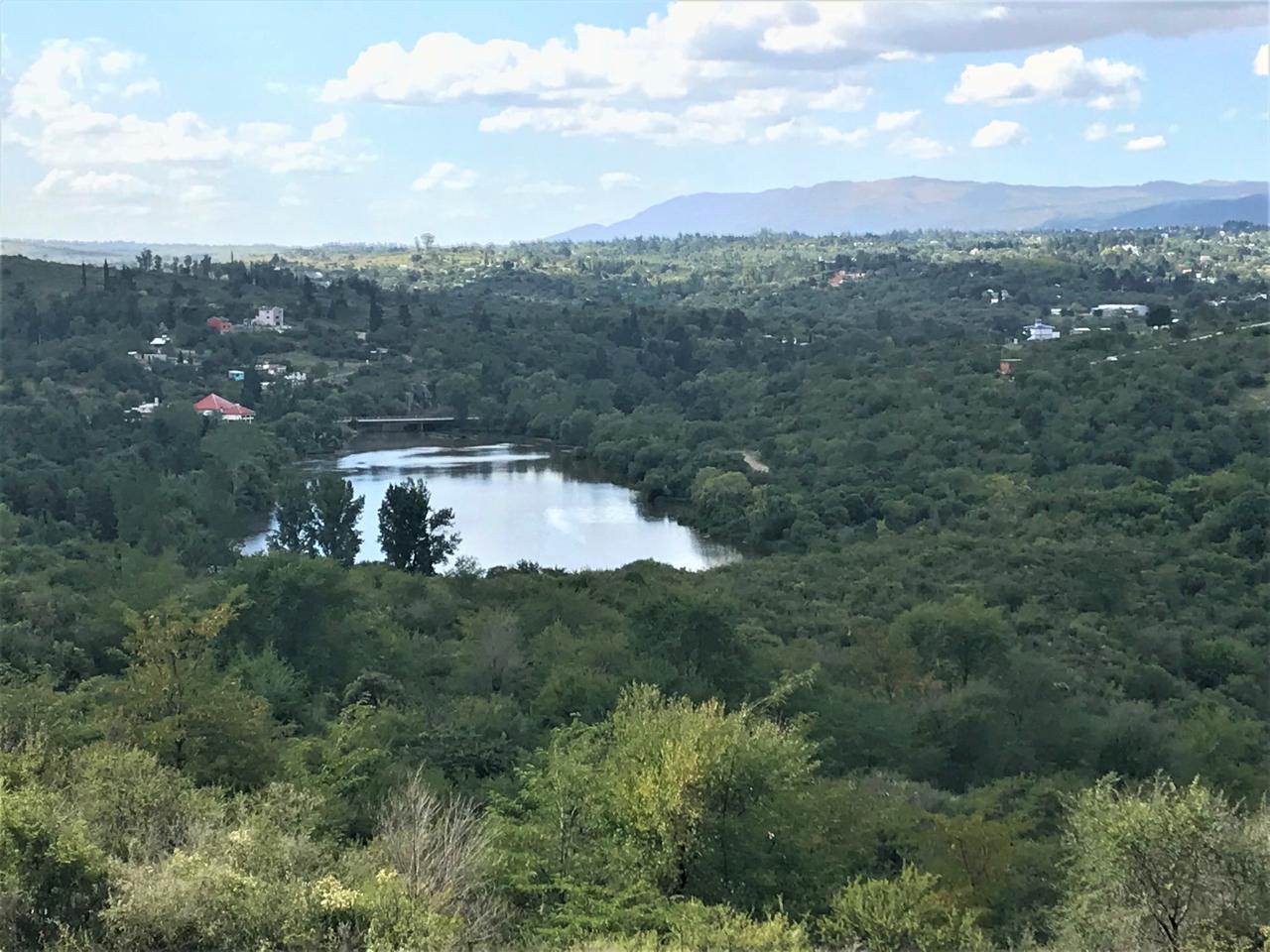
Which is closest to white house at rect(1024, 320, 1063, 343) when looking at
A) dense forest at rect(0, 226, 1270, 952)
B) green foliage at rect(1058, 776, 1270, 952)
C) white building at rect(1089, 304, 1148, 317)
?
white building at rect(1089, 304, 1148, 317)

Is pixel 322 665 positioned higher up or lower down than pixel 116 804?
lower down

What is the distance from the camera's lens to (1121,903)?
8.12 metres

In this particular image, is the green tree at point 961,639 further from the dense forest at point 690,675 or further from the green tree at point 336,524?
the green tree at point 336,524

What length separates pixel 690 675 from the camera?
16.5m

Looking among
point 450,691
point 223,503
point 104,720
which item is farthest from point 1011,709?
point 223,503

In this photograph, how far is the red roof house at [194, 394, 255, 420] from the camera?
5180 centimetres

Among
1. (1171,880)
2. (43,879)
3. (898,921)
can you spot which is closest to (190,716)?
(43,879)

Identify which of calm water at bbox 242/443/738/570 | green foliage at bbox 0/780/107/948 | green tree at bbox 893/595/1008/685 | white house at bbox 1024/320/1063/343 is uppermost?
white house at bbox 1024/320/1063/343

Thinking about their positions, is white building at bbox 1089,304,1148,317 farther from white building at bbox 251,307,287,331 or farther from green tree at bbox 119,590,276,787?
green tree at bbox 119,590,276,787

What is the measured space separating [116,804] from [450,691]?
8982 mm

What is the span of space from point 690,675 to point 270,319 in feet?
194

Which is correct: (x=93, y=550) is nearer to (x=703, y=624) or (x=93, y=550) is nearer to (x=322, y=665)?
(x=322, y=665)

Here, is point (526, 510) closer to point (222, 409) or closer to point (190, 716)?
point (222, 409)

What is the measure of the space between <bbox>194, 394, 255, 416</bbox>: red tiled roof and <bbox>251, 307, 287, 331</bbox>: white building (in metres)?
17.2
